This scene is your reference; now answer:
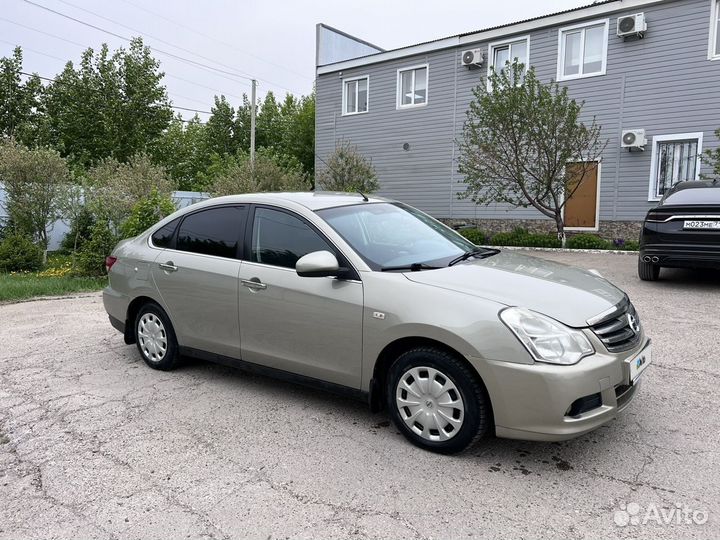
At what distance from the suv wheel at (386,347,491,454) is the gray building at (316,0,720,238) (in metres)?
13.7

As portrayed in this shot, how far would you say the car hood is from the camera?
312cm

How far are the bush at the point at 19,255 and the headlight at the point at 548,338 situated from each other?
1254 cm

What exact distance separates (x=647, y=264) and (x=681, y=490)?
6601 mm

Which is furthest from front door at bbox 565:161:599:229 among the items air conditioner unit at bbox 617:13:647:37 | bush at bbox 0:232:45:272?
bush at bbox 0:232:45:272

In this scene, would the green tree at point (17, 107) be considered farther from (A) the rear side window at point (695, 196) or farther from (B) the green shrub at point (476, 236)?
(A) the rear side window at point (695, 196)

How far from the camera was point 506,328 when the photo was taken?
2990mm

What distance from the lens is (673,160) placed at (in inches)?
571

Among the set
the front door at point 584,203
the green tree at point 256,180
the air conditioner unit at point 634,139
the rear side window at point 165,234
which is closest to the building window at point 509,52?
the air conditioner unit at point 634,139

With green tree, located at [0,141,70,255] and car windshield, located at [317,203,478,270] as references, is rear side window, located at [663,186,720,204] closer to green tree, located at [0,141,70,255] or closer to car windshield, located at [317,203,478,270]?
car windshield, located at [317,203,478,270]

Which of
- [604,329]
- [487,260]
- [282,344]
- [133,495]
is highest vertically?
[487,260]

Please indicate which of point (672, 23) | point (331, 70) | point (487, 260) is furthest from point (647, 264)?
point (331, 70)

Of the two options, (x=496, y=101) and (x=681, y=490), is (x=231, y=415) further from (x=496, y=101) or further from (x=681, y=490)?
(x=496, y=101)

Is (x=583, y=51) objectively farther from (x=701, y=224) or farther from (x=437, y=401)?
(x=437, y=401)

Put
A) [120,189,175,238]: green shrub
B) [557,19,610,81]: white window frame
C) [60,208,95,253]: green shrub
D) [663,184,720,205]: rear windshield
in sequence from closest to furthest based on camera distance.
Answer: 1. [663,184,720,205]: rear windshield
2. [120,189,175,238]: green shrub
3. [60,208,95,253]: green shrub
4. [557,19,610,81]: white window frame
